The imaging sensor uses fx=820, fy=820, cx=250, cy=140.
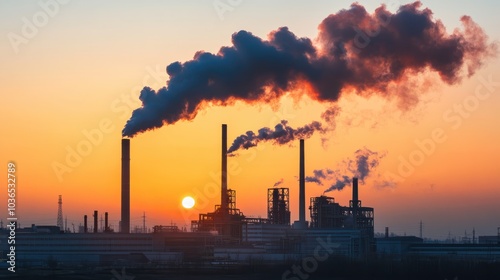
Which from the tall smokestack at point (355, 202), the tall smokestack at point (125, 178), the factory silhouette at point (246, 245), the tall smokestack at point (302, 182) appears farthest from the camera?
the tall smokestack at point (355, 202)

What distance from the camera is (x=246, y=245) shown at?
94.2 m

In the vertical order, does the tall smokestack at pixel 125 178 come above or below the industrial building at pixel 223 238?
above

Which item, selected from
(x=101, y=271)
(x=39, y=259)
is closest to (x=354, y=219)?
(x=39, y=259)

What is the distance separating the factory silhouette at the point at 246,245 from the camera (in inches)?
2623

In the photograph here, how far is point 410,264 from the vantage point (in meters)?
61.8

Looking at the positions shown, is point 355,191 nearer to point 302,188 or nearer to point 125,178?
point 302,188

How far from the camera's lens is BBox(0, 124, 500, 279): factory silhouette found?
6662cm

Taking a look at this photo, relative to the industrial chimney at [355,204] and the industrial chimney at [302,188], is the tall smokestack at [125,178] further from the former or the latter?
the industrial chimney at [355,204]

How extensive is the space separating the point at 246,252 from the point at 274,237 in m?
13.4

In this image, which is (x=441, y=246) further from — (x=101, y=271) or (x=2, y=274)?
(x=2, y=274)

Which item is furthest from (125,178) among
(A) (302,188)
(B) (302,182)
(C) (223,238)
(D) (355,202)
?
(D) (355,202)

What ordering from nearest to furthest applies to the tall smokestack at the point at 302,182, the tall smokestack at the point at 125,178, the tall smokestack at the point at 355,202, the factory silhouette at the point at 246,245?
the factory silhouette at the point at 246,245 → the tall smokestack at the point at 125,178 → the tall smokestack at the point at 302,182 → the tall smokestack at the point at 355,202

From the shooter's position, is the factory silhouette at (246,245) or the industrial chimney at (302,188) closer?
the factory silhouette at (246,245)

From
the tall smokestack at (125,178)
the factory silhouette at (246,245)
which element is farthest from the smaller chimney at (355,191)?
the tall smokestack at (125,178)
